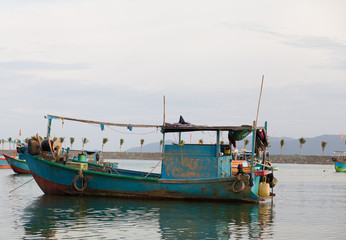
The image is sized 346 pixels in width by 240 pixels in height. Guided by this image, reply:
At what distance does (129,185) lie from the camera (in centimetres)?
2297

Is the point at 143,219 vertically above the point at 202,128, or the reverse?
the point at 202,128

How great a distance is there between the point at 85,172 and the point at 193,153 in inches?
196

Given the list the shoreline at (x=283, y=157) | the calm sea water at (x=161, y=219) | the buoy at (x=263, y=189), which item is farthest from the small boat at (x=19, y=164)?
the shoreline at (x=283, y=157)

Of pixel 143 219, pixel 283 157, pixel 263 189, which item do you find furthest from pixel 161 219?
pixel 283 157

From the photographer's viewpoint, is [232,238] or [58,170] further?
[58,170]

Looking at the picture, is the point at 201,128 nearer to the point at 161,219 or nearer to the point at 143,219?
the point at 161,219

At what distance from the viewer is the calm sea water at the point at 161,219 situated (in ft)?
50.7

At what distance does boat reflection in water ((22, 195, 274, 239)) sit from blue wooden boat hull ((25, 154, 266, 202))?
0.37 m

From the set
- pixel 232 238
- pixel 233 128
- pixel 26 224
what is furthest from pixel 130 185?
pixel 232 238

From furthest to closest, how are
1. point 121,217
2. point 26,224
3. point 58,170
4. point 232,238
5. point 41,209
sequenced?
point 58,170 → point 41,209 → point 121,217 → point 26,224 → point 232,238

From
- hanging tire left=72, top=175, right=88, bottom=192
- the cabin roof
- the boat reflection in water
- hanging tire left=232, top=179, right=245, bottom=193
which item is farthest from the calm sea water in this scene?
the cabin roof

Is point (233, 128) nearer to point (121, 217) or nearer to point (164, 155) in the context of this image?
point (164, 155)

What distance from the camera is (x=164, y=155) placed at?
22.4 metres

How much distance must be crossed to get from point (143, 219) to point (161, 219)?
621mm
